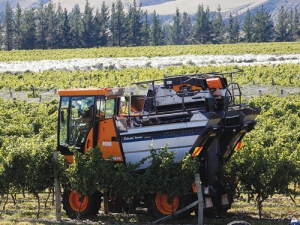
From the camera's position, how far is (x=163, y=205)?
1460 cm

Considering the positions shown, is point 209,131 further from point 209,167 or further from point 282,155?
point 282,155

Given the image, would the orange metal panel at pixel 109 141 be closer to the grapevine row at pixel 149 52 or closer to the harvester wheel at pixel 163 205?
the harvester wheel at pixel 163 205

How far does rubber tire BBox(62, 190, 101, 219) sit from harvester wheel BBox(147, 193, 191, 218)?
4.47 ft

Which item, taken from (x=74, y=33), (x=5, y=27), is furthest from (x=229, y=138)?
(x=5, y=27)

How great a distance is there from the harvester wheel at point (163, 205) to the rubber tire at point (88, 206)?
136cm

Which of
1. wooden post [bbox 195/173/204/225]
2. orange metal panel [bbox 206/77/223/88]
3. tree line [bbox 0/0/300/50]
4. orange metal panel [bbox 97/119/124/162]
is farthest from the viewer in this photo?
tree line [bbox 0/0/300/50]

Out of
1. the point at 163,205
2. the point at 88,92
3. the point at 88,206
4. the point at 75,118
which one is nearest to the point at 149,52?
the point at 75,118

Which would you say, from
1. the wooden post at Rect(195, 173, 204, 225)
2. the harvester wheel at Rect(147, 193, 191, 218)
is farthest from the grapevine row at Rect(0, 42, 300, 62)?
the wooden post at Rect(195, 173, 204, 225)

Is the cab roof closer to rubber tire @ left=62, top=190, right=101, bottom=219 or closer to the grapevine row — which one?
rubber tire @ left=62, top=190, right=101, bottom=219

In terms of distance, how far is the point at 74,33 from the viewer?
12862 centimetres

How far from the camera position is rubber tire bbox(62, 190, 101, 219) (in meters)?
15.0

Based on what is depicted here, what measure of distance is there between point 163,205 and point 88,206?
1.83 metres

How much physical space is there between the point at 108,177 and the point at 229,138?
2944mm

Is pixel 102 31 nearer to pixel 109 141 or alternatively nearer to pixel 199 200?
pixel 109 141
